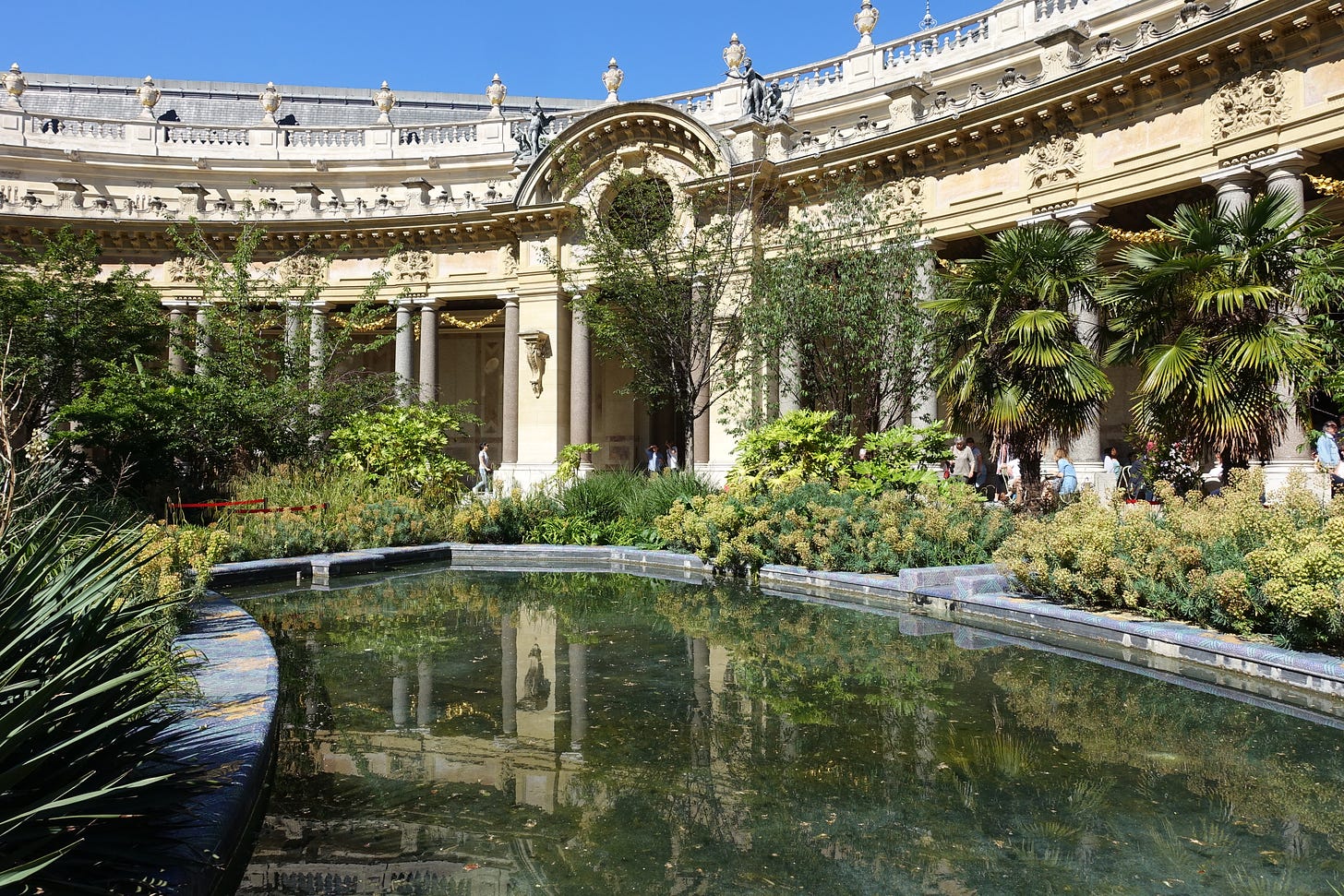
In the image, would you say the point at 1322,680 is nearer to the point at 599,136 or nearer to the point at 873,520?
the point at 873,520

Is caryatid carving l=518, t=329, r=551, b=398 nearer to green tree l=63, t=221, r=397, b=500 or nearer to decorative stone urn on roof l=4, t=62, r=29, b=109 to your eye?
green tree l=63, t=221, r=397, b=500

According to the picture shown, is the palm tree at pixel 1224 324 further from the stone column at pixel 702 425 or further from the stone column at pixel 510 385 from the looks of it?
the stone column at pixel 510 385

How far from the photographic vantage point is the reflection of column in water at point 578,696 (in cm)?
498

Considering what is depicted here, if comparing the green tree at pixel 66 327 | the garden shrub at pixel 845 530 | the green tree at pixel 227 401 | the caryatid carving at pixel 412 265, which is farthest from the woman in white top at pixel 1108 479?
the caryatid carving at pixel 412 265

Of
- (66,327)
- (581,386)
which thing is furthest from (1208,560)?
(66,327)

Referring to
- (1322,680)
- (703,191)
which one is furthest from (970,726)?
(703,191)

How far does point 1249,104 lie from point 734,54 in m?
14.3

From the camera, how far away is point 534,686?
6.14 metres

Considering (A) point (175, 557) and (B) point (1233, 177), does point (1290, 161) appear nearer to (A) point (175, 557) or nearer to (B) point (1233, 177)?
(B) point (1233, 177)

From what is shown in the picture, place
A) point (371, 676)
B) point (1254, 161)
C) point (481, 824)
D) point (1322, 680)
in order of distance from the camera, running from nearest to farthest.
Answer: point (481, 824)
point (1322, 680)
point (371, 676)
point (1254, 161)

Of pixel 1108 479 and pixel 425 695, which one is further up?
pixel 1108 479

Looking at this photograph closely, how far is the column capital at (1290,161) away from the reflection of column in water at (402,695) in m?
13.8

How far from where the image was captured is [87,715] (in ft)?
9.14

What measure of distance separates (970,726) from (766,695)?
1266 millimetres
